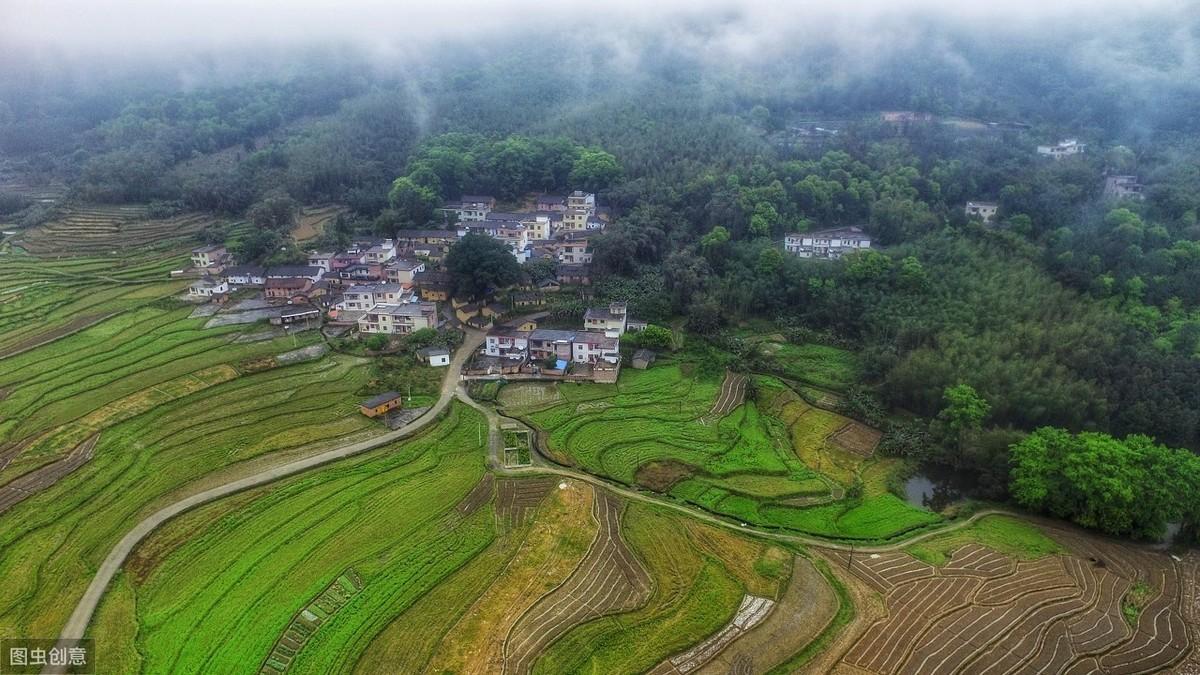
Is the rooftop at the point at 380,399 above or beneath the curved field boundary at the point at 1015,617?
above

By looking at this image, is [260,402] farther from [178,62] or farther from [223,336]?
[178,62]

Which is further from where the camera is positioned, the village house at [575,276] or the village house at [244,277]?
the village house at [575,276]

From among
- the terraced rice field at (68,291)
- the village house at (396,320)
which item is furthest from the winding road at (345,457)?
the terraced rice field at (68,291)

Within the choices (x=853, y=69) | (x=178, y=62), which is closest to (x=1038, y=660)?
(x=853, y=69)

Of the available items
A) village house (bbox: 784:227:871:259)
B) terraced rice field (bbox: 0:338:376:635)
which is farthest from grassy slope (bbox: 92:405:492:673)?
village house (bbox: 784:227:871:259)

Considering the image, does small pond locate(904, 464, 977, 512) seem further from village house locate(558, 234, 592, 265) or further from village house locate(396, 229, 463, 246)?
village house locate(396, 229, 463, 246)

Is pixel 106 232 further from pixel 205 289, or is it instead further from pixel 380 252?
pixel 380 252

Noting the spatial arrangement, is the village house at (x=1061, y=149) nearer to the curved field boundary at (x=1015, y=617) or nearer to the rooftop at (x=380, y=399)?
the curved field boundary at (x=1015, y=617)
